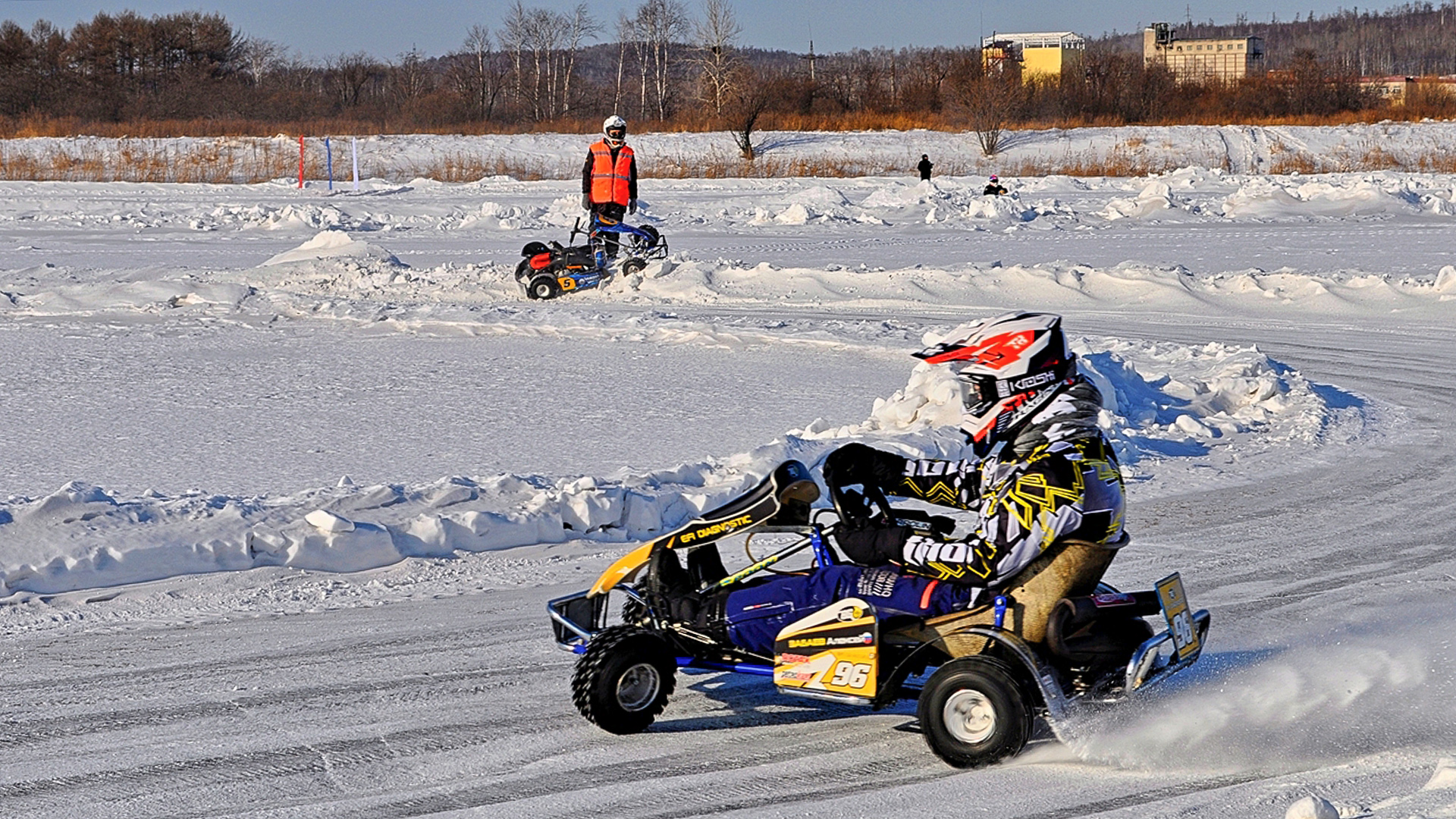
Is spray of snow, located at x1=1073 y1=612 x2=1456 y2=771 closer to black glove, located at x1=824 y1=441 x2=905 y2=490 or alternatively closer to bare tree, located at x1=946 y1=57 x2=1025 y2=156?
black glove, located at x1=824 y1=441 x2=905 y2=490

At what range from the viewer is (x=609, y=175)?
18.0m

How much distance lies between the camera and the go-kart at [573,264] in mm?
17672

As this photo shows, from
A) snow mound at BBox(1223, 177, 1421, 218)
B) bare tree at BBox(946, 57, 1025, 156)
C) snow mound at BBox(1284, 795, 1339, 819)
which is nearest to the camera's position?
snow mound at BBox(1284, 795, 1339, 819)

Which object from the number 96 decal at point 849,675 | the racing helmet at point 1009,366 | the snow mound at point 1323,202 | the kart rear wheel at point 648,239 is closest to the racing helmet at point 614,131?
the kart rear wheel at point 648,239

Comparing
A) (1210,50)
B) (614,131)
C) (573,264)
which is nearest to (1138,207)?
(614,131)

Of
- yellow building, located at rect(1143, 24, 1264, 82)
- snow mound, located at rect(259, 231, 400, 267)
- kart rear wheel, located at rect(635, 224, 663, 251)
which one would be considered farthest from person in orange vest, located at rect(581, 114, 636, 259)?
yellow building, located at rect(1143, 24, 1264, 82)

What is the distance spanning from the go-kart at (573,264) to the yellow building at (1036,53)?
42751 mm

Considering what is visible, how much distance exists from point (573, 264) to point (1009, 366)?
45.4 ft

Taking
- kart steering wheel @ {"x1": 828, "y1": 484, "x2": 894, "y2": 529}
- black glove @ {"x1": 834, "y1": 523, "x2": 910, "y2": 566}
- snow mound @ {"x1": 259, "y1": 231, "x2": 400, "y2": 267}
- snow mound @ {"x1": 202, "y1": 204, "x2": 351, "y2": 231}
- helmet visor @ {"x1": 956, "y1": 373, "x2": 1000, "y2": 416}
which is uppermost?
snow mound @ {"x1": 202, "y1": 204, "x2": 351, "y2": 231}

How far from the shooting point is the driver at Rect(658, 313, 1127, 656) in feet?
14.0

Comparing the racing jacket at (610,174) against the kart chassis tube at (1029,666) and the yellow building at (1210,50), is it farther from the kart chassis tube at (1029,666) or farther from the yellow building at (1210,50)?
the yellow building at (1210,50)

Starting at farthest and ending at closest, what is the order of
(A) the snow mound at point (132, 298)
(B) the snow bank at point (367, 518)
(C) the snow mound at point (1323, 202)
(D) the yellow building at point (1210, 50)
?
(D) the yellow building at point (1210, 50)
(C) the snow mound at point (1323, 202)
(A) the snow mound at point (132, 298)
(B) the snow bank at point (367, 518)

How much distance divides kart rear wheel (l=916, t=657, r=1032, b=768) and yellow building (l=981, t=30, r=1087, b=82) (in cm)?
5629

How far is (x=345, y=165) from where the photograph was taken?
4597cm
